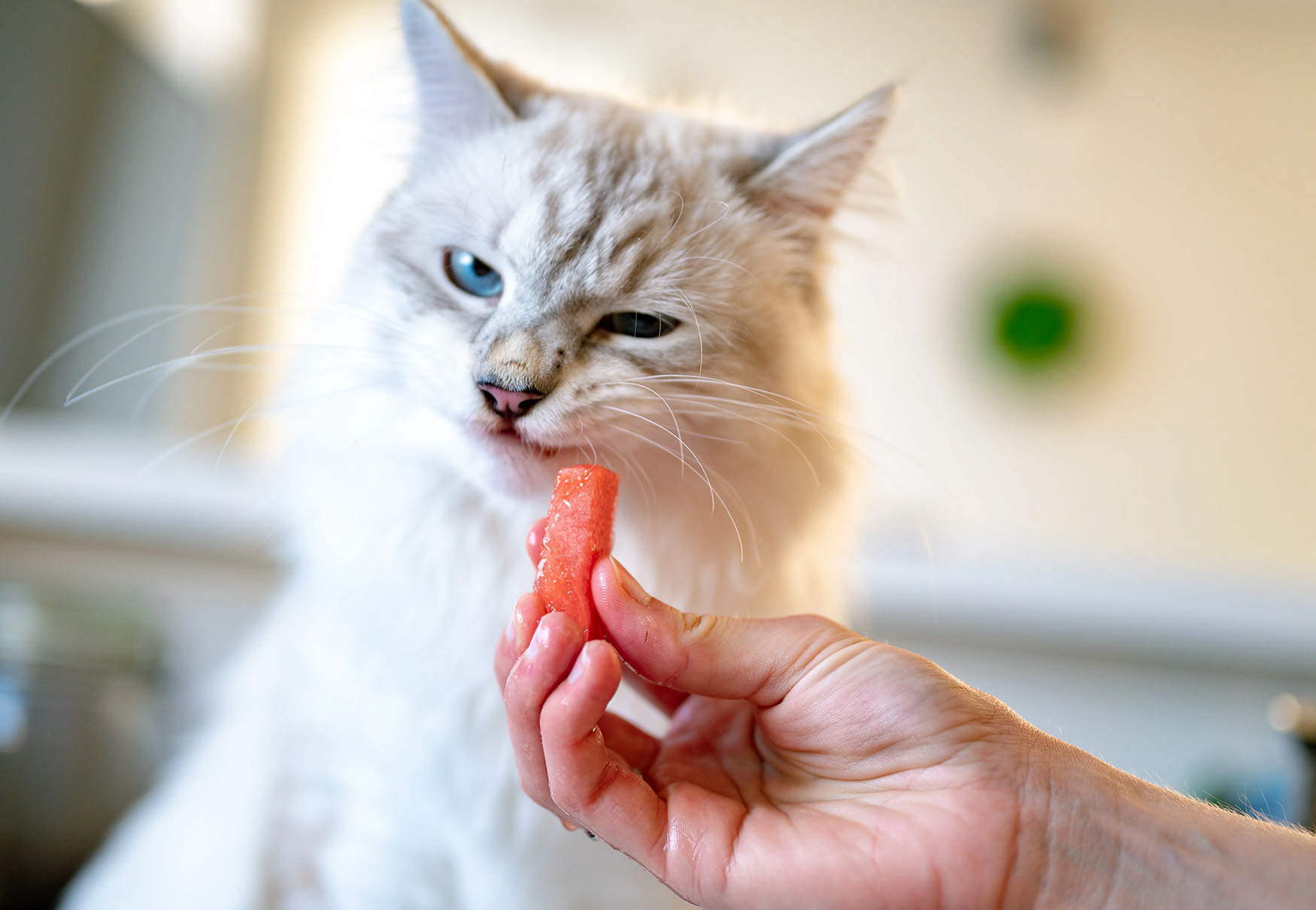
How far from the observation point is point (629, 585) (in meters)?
0.74

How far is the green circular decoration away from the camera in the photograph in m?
3.19

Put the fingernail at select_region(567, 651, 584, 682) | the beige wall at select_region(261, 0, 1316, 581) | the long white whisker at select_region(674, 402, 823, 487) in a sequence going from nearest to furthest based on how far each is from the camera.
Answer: the fingernail at select_region(567, 651, 584, 682) < the long white whisker at select_region(674, 402, 823, 487) < the beige wall at select_region(261, 0, 1316, 581)

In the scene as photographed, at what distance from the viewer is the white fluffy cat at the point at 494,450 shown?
92cm

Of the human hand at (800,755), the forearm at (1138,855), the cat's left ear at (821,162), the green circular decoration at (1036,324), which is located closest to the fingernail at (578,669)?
the human hand at (800,755)

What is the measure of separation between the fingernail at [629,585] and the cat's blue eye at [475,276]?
1.31 ft

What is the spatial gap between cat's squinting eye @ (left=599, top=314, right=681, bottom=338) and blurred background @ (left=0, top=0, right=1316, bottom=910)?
2.75 feet

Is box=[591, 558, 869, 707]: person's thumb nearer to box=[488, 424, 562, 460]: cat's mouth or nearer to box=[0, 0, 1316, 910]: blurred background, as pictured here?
box=[488, 424, 562, 460]: cat's mouth

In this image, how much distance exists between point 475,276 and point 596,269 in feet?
0.53

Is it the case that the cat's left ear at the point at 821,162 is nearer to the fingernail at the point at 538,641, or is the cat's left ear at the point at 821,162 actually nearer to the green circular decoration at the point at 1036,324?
the fingernail at the point at 538,641

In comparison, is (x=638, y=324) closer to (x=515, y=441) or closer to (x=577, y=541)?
(x=515, y=441)

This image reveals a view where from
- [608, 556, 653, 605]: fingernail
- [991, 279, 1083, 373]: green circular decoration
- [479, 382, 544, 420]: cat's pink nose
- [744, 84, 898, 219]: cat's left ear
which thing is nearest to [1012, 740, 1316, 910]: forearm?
[608, 556, 653, 605]: fingernail

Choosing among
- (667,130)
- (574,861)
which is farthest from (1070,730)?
(667,130)

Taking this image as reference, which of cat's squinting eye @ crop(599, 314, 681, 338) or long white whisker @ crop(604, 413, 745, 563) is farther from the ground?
cat's squinting eye @ crop(599, 314, 681, 338)

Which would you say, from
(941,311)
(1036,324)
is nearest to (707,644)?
(941,311)
